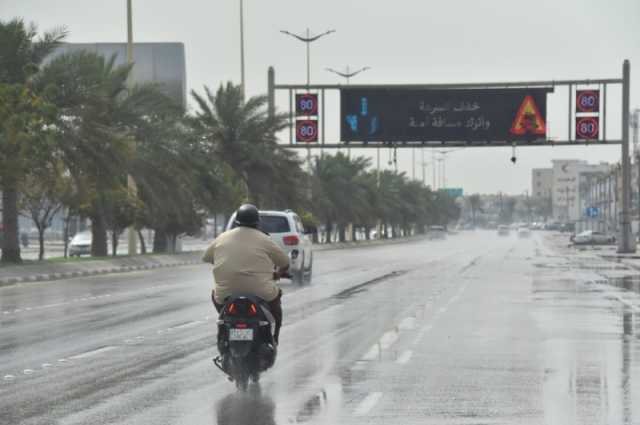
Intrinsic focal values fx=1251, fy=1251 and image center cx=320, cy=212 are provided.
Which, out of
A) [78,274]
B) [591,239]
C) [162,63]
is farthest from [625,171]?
[162,63]

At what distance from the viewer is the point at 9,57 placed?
39969 mm

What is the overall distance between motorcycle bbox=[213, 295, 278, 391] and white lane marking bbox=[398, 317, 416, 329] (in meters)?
7.54

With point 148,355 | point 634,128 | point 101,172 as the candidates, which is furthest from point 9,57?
point 634,128

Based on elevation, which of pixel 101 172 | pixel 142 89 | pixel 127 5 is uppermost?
pixel 127 5

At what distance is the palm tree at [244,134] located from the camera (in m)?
59.8

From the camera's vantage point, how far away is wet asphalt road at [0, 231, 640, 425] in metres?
10.0

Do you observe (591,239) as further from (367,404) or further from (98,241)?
(367,404)

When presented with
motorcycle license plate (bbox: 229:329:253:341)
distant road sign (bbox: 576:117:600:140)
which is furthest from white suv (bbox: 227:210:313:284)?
distant road sign (bbox: 576:117:600:140)

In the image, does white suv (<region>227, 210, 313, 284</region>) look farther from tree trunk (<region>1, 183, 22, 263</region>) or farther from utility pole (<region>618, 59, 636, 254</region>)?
utility pole (<region>618, 59, 636, 254</region>)

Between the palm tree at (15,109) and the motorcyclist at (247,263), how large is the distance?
27.5 m

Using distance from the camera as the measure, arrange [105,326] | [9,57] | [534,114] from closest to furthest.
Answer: [105,326] → [9,57] → [534,114]

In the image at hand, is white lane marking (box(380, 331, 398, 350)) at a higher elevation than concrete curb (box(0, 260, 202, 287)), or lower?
higher

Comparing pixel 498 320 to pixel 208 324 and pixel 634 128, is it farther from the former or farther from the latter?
pixel 634 128

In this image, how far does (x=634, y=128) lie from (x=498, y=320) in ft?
354
